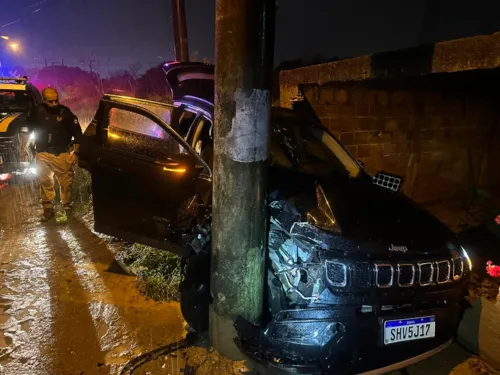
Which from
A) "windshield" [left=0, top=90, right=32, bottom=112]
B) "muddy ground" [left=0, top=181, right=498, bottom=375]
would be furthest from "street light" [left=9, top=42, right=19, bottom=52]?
"muddy ground" [left=0, top=181, right=498, bottom=375]

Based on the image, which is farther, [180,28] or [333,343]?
[180,28]

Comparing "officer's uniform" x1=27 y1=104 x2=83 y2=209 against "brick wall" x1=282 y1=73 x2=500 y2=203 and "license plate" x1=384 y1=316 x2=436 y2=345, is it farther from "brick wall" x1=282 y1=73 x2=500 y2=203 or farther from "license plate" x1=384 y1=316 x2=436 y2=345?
"license plate" x1=384 y1=316 x2=436 y2=345

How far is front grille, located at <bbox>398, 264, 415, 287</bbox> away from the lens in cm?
244

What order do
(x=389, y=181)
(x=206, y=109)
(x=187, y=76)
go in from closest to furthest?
1. (x=389, y=181)
2. (x=206, y=109)
3. (x=187, y=76)

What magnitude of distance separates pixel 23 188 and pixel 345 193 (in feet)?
23.5

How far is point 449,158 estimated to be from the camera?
6.38 metres

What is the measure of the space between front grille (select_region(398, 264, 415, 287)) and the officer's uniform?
4787 millimetres

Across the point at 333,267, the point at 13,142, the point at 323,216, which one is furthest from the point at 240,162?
the point at 13,142

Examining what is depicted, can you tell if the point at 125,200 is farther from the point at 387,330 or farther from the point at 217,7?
the point at 387,330

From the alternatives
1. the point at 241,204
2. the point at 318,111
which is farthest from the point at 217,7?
the point at 318,111

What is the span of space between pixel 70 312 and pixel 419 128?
5.50m

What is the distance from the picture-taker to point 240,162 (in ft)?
7.74

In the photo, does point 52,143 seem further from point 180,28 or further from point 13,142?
point 180,28

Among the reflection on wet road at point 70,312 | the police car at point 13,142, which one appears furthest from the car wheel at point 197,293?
the police car at point 13,142
